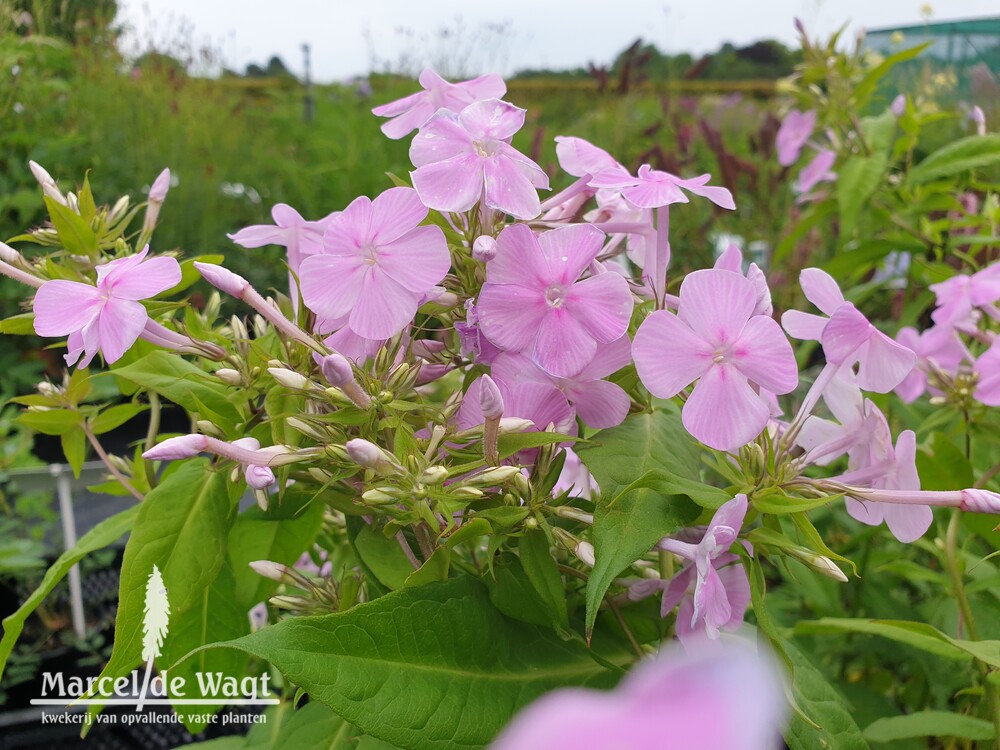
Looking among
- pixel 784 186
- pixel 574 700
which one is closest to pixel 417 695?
pixel 574 700

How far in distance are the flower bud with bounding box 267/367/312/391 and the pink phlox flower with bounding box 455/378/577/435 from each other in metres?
0.10

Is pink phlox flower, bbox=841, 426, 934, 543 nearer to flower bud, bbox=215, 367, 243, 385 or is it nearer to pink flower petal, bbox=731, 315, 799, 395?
pink flower petal, bbox=731, 315, 799, 395

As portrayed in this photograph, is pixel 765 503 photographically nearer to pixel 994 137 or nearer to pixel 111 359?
pixel 111 359

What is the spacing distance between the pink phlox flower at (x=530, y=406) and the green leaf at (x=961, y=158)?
918 mm

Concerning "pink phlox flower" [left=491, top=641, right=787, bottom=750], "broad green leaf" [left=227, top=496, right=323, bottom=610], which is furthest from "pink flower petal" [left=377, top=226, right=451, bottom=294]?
"pink phlox flower" [left=491, top=641, right=787, bottom=750]

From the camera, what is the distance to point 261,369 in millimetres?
512

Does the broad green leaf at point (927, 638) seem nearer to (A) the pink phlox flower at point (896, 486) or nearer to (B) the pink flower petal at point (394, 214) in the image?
(A) the pink phlox flower at point (896, 486)

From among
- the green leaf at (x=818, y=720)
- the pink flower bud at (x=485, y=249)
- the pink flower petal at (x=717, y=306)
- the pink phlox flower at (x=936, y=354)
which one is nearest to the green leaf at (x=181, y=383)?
the pink flower bud at (x=485, y=249)

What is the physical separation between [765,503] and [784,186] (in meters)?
2.89

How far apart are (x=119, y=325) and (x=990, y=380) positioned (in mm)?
717

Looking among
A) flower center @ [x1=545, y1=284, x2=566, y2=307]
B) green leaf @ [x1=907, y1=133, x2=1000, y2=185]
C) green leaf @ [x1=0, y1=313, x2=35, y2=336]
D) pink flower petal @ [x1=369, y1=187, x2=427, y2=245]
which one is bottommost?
green leaf @ [x1=0, y1=313, x2=35, y2=336]

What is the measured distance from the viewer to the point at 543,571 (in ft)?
1.53

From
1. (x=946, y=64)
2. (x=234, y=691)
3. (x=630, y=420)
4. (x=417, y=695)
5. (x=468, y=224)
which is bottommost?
(x=234, y=691)

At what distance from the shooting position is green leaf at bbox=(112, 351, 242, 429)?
0.53 m
